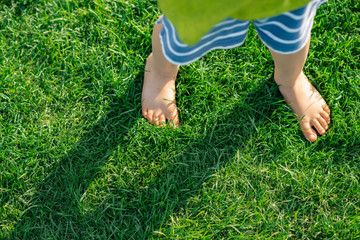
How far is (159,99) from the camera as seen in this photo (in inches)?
74.2

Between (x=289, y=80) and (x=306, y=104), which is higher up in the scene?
(x=289, y=80)

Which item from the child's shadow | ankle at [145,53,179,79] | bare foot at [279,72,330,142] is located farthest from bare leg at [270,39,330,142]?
ankle at [145,53,179,79]

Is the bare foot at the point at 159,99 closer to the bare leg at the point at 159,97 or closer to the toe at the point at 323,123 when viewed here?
the bare leg at the point at 159,97

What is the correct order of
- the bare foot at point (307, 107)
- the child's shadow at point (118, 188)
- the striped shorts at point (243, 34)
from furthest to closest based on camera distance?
the bare foot at point (307, 107), the child's shadow at point (118, 188), the striped shorts at point (243, 34)

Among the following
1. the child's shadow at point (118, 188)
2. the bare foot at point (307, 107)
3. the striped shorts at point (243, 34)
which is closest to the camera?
the striped shorts at point (243, 34)

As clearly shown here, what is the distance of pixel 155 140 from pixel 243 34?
2.31 ft

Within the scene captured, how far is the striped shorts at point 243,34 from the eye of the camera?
1.25 m

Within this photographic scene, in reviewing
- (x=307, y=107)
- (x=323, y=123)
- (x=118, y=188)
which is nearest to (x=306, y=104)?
(x=307, y=107)

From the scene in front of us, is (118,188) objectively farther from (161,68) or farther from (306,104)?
(306,104)

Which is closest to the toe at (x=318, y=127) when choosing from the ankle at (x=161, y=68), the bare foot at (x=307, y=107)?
the bare foot at (x=307, y=107)

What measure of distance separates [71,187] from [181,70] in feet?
2.54

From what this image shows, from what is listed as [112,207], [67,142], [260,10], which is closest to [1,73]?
[67,142]

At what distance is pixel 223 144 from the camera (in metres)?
1.88

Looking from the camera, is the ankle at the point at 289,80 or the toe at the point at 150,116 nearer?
the ankle at the point at 289,80
